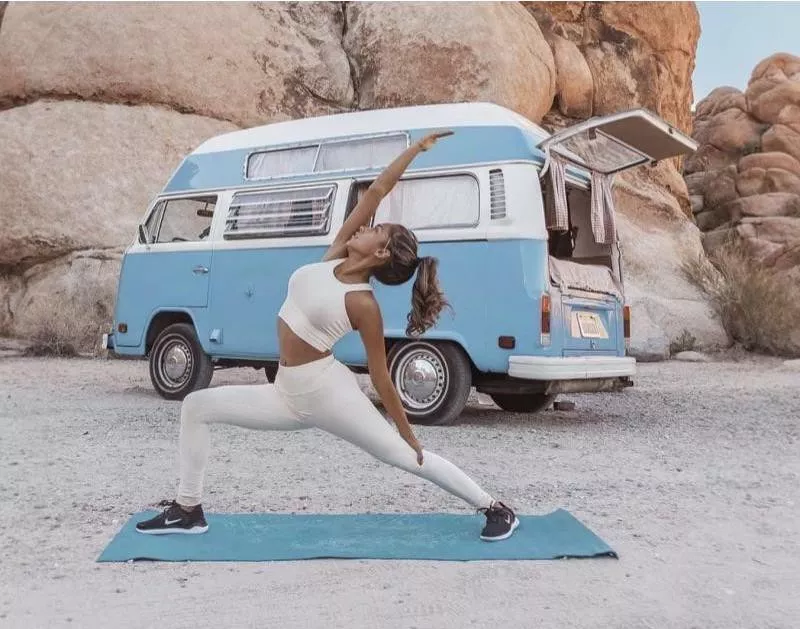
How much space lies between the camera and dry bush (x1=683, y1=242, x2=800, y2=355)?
16.5 meters

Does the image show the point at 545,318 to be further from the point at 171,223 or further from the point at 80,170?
the point at 80,170

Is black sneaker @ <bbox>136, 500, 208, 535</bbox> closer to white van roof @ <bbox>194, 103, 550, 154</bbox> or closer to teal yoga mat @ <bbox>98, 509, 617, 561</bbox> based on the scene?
teal yoga mat @ <bbox>98, 509, 617, 561</bbox>

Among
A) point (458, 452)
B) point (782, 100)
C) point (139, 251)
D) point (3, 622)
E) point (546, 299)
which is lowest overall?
point (3, 622)

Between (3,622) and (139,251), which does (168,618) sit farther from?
(139,251)

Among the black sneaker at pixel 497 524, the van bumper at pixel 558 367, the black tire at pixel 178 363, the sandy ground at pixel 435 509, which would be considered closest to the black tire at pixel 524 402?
the sandy ground at pixel 435 509

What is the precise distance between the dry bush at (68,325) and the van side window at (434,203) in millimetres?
8900

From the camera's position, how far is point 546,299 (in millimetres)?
7000

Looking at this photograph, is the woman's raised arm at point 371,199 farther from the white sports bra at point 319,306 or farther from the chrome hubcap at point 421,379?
the chrome hubcap at point 421,379

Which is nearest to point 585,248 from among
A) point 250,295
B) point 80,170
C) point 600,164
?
point 600,164

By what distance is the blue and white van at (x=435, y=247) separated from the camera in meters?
7.11

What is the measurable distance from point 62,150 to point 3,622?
16616 mm

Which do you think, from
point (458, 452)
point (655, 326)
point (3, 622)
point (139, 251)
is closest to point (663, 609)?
point (3, 622)

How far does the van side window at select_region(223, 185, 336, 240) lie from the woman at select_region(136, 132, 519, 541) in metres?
4.32

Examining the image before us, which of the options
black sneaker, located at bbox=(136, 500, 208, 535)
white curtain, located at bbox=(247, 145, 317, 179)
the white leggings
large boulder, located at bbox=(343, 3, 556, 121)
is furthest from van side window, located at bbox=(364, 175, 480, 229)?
large boulder, located at bbox=(343, 3, 556, 121)
